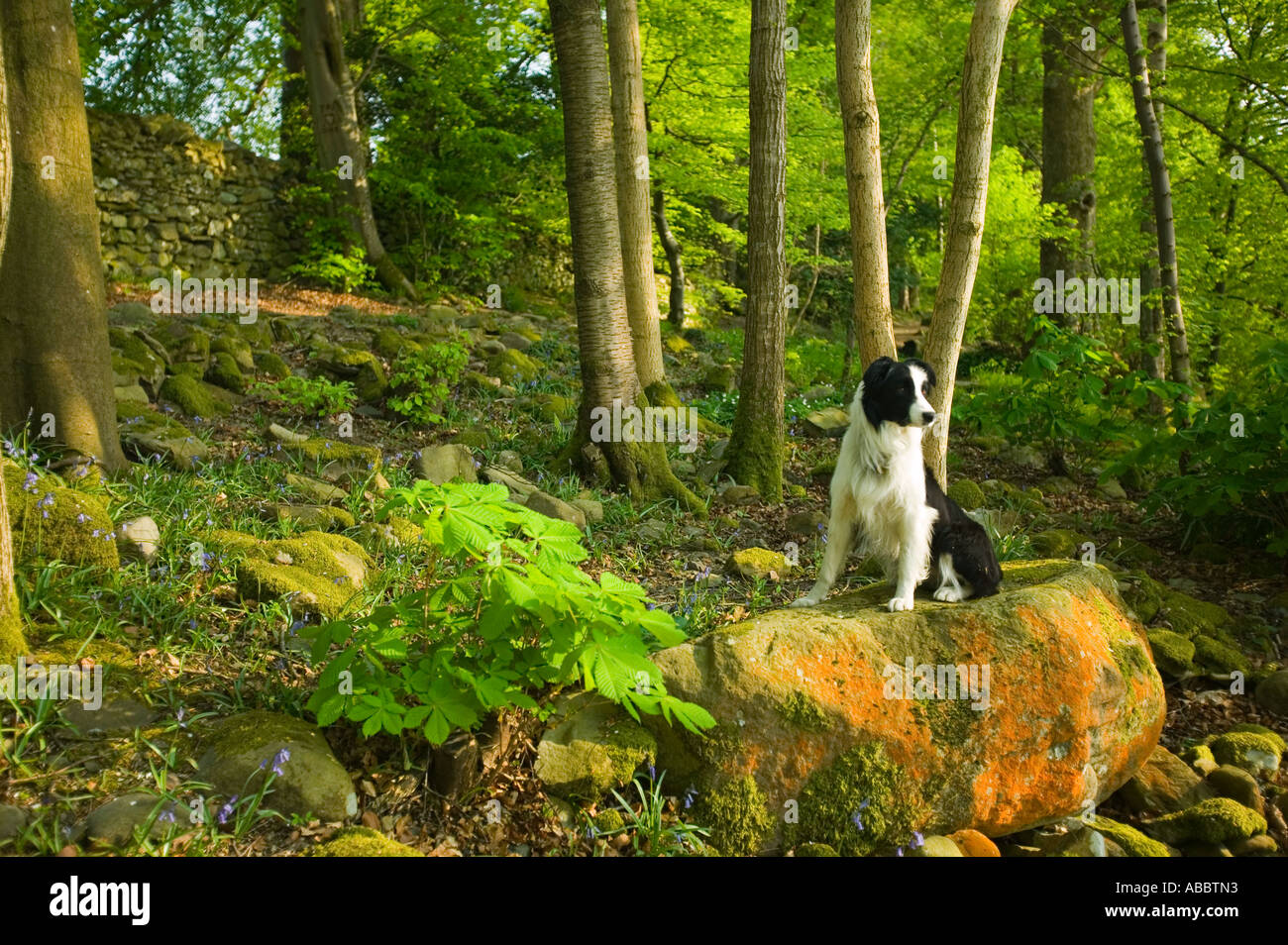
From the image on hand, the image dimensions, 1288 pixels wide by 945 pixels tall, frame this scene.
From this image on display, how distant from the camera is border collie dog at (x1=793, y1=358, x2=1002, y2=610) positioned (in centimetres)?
427

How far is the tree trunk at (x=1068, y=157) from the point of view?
13.2 m

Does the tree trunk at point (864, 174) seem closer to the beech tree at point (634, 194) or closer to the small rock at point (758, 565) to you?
the small rock at point (758, 565)

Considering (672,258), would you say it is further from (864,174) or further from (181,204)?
(864,174)

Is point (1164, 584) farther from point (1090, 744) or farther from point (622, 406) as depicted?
point (622, 406)

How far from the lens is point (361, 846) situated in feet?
10.8

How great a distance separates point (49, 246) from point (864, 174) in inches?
238

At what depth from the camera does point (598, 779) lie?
3.86m

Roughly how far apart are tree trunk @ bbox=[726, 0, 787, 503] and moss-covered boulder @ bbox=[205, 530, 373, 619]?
4.09 meters

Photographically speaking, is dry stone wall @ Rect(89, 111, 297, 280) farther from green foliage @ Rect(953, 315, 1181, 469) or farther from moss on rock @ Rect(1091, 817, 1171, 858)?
moss on rock @ Rect(1091, 817, 1171, 858)

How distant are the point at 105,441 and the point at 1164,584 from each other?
839 centimetres

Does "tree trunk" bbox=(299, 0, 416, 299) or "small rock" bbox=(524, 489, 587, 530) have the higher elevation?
"tree trunk" bbox=(299, 0, 416, 299)

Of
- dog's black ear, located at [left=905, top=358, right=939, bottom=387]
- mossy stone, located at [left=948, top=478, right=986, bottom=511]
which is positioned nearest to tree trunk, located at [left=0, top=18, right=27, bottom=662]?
dog's black ear, located at [left=905, top=358, right=939, bottom=387]

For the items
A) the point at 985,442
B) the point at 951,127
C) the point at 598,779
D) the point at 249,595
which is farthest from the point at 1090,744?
the point at 951,127

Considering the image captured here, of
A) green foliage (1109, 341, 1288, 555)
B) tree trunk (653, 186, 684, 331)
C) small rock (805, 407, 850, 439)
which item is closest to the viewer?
green foliage (1109, 341, 1288, 555)
